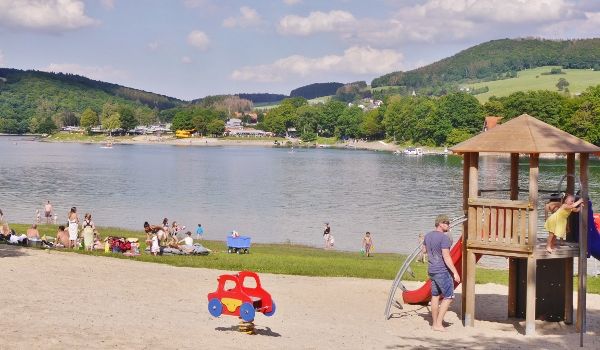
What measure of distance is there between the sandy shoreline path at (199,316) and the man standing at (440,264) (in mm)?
757

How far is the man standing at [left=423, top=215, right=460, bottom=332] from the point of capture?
48.2 ft

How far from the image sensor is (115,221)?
46438 mm

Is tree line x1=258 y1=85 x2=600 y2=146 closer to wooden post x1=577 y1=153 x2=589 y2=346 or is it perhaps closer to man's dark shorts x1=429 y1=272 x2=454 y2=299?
wooden post x1=577 y1=153 x2=589 y2=346

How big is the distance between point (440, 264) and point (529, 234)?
1946 mm

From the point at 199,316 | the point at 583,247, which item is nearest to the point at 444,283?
the point at 583,247

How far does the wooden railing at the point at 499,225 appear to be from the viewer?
14.9 meters

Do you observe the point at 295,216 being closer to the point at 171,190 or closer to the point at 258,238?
the point at 258,238

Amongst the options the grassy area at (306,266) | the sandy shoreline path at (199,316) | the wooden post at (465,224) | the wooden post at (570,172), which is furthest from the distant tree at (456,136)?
the wooden post at (465,224)

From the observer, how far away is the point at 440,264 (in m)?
14.9

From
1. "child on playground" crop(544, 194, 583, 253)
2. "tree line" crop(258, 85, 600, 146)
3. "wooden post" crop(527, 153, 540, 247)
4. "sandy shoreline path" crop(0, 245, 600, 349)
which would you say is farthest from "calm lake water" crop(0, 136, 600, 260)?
"tree line" crop(258, 85, 600, 146)

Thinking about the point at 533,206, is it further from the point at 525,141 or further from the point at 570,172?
the point at 570,172

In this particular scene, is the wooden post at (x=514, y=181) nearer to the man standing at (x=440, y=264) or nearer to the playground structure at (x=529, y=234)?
the playground structure at (x=529, y=234)

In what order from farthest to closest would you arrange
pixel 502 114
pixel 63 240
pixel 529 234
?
pixel 502 114 → pixel 63 240 → pixel 529 234

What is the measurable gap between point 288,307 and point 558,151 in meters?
6.92
